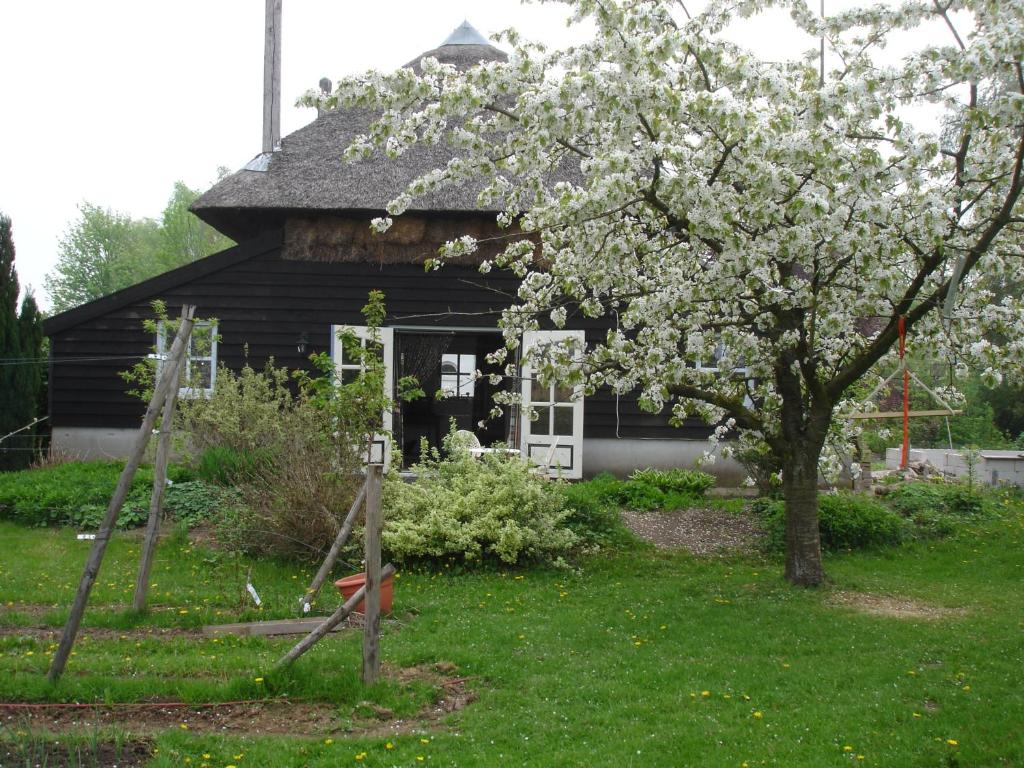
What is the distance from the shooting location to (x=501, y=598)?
730cm

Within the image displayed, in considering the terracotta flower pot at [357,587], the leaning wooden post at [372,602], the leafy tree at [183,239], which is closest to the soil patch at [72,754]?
the leaning wooden post at [372,602]

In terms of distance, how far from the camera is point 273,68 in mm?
14969

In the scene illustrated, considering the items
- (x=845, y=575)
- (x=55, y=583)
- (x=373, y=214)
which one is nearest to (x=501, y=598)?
(x=845, y=575)

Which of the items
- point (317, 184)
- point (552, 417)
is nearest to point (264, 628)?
point (552, 417)

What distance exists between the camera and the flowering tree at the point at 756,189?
18.1 ft

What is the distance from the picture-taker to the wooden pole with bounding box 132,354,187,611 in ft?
20.2

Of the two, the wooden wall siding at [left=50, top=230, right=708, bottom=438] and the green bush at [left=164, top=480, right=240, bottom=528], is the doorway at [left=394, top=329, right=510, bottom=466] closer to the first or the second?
the wooden wall siding at [left=50, top=230, right=708, bottom=438]

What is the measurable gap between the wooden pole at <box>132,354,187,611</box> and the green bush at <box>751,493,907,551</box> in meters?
6.08

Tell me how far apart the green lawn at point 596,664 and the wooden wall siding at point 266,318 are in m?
5.05

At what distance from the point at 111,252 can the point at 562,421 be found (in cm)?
4487

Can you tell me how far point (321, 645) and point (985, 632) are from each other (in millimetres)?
4508

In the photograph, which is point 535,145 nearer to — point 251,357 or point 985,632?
point 985,632

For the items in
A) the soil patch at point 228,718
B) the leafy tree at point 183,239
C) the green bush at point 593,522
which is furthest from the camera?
the leafy tree at point 183,239

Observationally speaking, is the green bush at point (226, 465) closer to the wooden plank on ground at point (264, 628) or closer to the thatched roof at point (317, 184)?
the wooden plank on ground at point (264, 628)
